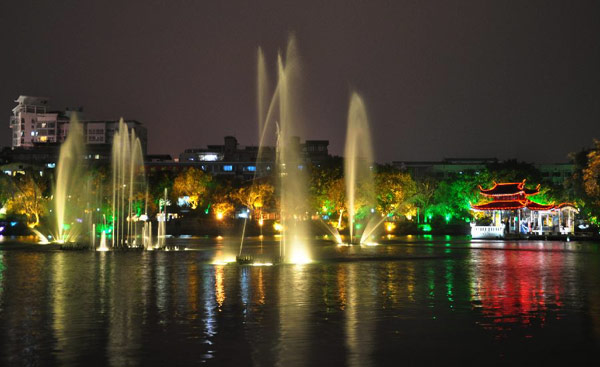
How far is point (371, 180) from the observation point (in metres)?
95.6

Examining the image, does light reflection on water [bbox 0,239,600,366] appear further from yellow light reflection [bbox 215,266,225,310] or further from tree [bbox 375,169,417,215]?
tree [bbox 375,169,417,215]

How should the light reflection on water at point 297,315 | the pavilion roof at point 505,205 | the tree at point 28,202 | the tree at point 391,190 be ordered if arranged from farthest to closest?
1. the tree at point 391,190
2. the tree at point 28,202
3. the pavilion roof at point 505,205
4. the light reflection on water at point 297,315

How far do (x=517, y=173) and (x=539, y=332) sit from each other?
104635mm

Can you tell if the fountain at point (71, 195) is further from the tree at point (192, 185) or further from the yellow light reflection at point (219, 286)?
the yellow light reflection at point (219, 286)

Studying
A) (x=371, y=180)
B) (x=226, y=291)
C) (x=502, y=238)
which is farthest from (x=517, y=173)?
(x=226, y=291)

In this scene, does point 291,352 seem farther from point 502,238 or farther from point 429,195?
point 429,195

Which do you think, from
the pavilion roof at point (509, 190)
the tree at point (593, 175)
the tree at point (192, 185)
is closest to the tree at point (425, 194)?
the pavilion roof at point (509, 190)

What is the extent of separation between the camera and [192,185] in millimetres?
119312

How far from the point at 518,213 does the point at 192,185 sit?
2181 inches

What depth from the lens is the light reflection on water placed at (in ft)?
46.2

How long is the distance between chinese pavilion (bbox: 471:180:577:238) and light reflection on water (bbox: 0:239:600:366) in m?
49.7

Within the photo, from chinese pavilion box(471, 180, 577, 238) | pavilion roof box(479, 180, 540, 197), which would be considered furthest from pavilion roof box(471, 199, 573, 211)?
pavilion roof box(479, 180, 540, 197)

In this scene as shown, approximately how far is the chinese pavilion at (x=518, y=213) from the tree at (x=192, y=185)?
4909 centimetres

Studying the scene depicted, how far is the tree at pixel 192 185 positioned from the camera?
392 ft
